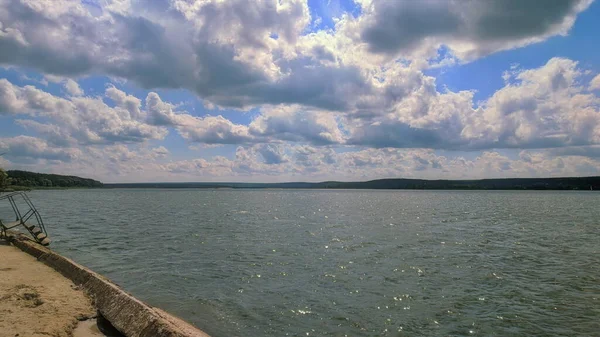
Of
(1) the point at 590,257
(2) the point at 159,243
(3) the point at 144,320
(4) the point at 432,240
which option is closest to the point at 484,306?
(3) the point at 144,320

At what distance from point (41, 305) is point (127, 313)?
3240 mm

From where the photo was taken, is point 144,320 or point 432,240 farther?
point 432,240

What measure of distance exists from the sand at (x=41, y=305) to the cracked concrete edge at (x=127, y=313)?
0.31 metres

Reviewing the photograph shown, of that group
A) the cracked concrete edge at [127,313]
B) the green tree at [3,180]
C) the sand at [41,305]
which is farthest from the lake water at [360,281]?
the green tree at [3,180]

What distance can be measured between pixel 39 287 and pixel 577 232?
141 ft

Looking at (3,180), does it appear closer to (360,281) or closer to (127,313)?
(127,313)

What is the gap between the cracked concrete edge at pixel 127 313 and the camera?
313 inches

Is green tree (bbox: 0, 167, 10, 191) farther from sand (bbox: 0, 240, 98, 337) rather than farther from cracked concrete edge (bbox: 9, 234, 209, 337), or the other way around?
cracked concrete edge (bbox: 9, 234, 209, 337)

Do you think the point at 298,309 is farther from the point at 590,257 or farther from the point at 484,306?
the point at 590,257

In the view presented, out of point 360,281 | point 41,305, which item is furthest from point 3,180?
point 360,281

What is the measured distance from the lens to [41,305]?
10.4 meters

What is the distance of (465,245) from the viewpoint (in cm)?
2820

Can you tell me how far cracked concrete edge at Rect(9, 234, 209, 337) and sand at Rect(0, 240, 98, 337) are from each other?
31cm

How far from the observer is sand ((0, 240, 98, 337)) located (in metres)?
8.75
